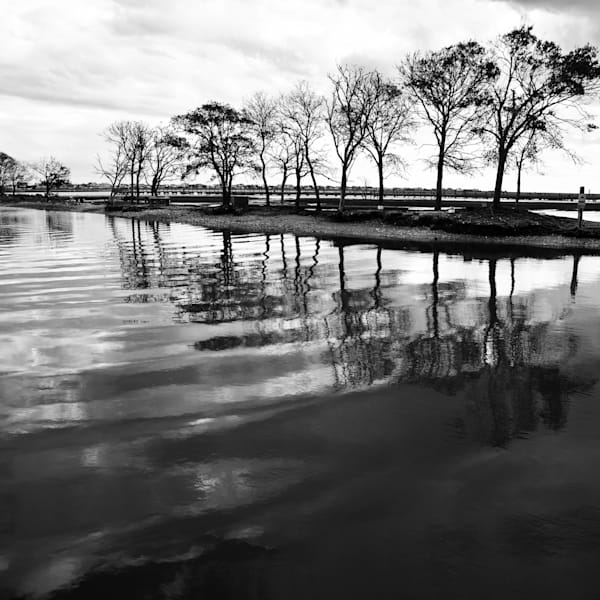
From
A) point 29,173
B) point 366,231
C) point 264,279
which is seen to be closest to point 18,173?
point 29,173

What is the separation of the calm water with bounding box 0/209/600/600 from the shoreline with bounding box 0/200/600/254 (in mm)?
17837

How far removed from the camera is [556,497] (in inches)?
157

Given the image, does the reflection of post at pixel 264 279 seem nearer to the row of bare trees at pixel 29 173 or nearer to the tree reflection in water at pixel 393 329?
the tree reflection in water at pixel 393 329

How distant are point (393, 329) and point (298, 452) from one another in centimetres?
489

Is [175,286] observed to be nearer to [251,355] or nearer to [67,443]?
[251,355]

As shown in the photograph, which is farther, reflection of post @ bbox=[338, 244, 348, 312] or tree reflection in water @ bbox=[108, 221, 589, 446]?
reflection of post @ bbox=[338, 244, 348, 312]

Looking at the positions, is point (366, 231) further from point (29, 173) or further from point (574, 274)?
point (29, 173)

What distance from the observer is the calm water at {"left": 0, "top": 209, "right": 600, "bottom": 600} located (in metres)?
3.24

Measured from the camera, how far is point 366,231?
3522 centimetres

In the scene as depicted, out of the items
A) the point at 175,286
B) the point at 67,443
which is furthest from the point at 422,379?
the point at 175,286

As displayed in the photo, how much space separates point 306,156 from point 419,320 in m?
49.8

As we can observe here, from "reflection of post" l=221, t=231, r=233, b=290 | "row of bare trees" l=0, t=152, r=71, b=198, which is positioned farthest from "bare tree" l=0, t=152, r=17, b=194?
"reflection of post" l=221, t=231, r=233, b=290

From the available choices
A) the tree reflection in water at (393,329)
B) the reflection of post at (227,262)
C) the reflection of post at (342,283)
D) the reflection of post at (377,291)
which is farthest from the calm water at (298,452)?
A: the reflection of post at (227,262)

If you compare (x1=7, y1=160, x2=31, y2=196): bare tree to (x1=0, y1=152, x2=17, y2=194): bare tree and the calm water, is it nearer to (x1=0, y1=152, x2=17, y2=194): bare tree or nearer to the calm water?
(x1=0, y1=152, x2=17, y2=194): bare tree
